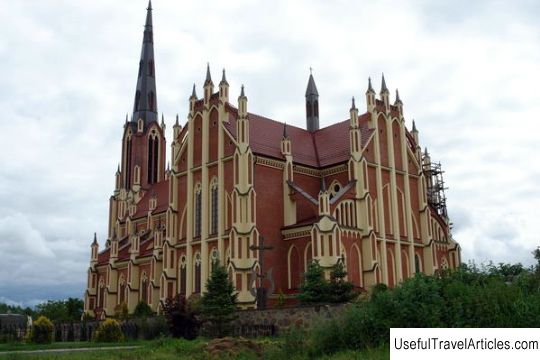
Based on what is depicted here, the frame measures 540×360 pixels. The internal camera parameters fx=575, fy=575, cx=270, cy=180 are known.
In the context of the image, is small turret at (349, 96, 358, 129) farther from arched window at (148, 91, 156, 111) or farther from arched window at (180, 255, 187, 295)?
arched window at (148, 91, 156, 111)

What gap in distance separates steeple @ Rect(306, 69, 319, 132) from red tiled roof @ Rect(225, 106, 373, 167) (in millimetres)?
2254

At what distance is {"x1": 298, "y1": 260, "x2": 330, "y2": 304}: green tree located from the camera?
97.9ft

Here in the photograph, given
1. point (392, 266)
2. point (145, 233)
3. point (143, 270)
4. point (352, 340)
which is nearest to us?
point (352, 340)

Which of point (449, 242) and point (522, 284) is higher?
point (449, 242)

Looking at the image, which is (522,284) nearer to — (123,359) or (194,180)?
(123,359)

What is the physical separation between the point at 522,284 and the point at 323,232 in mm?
22893

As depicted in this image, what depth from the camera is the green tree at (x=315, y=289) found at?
2984 cm

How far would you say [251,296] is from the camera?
3706 centimetres

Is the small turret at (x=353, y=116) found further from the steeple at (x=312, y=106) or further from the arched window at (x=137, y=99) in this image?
the arched window at (x=137, y=99)

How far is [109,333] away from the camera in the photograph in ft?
81.4

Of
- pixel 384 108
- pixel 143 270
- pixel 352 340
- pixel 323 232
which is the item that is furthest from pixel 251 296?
pixel 352 340

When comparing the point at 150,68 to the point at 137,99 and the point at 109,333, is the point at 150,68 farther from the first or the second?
the point at 109,333

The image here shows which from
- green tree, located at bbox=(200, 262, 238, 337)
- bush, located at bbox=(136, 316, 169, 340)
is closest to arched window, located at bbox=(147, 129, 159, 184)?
green tree, located at bbox=(200, 262, 238, 337)

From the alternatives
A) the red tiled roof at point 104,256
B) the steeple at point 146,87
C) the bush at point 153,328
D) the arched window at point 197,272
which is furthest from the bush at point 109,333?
the steeple at point 146,87
